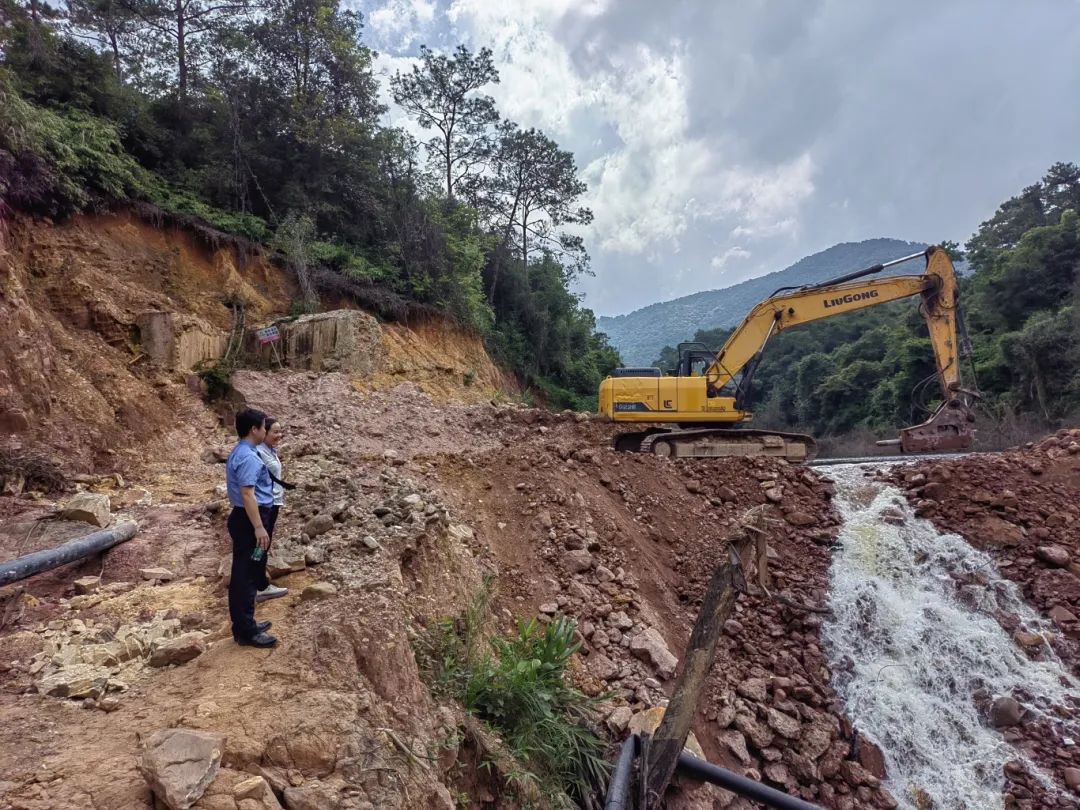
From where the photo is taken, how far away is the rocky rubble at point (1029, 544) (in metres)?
4.99

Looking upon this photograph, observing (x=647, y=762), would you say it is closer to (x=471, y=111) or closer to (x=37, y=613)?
(x=37, y=613)

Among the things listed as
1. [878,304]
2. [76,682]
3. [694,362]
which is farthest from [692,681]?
[878,304]

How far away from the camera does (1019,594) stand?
642 cm

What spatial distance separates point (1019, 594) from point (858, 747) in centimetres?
300

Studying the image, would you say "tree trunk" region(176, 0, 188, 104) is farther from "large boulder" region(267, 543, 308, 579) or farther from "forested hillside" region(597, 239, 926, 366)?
"forested hillside" region(597, 239, 926, 366)

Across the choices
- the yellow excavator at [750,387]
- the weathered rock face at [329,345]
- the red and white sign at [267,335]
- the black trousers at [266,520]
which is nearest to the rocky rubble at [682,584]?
the yellow excavator at [750,387]

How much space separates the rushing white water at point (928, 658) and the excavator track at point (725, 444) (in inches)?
82.6

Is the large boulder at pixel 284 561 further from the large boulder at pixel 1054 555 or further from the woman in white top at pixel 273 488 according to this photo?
the large boulder at pixel 1054 555

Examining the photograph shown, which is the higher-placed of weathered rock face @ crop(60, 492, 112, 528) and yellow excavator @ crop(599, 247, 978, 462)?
yellow excavator @ crop(599, 247, 978, 462)

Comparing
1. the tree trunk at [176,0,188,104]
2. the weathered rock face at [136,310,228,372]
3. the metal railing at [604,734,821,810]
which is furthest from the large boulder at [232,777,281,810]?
the tree trunk at [176,0,188,104]

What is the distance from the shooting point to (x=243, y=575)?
3260 mm

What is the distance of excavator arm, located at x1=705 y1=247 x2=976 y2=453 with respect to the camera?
9789 mm

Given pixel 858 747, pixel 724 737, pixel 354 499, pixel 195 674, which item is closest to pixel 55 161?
pixel 354 499

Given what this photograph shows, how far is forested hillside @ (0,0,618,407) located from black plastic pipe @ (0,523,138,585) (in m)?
6.58
